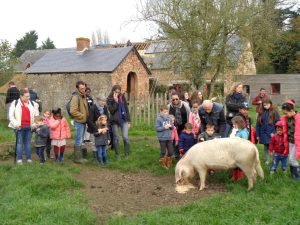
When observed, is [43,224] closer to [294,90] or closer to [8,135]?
[8,135]

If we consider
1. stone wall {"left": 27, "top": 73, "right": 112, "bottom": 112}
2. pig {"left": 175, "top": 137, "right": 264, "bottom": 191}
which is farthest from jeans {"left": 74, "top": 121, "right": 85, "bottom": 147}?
stone wall {"left": 27, "top": 73, "right": 112, "bottom": 112}

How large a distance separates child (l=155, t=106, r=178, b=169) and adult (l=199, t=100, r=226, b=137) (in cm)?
97

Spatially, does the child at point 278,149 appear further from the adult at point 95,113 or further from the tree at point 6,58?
the tree at point 6,58

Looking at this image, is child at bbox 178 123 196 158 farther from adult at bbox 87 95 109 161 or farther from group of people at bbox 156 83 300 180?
adult at bbox 87 95 109 161

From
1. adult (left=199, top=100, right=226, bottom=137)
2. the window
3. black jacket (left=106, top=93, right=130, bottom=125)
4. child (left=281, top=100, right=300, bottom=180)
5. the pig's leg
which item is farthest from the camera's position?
the window

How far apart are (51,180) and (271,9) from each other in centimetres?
1892

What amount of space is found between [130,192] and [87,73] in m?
17.5

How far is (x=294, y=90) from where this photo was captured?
37062 mm

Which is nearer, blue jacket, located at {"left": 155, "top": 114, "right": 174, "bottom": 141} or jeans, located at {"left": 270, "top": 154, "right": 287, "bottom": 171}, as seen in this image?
jeans, located at {"left": 270, "top": 154, "right": 287, "bottom": 171}

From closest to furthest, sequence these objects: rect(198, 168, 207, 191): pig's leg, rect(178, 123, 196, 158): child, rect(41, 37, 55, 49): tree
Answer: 1. rect(198, 168, 207, 191): pig's leg
2. rect(178, 123, 196, 158): child
3. rect(41, 37, 55, 49): tree

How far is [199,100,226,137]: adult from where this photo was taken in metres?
8.18

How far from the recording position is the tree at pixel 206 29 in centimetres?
2089

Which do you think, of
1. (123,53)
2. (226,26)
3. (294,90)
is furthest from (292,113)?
(294,90)

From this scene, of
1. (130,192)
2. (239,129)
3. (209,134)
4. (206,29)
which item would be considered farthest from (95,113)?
A: (206,29)
